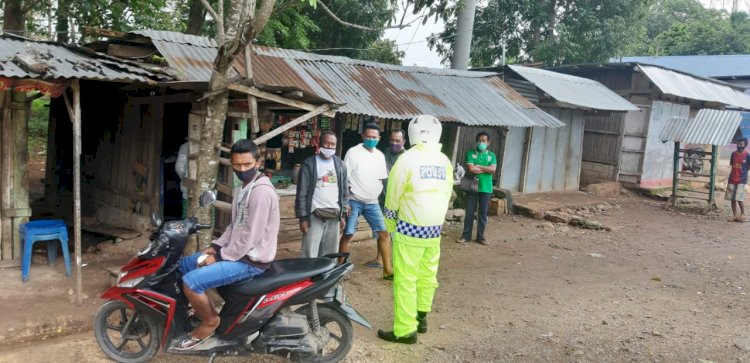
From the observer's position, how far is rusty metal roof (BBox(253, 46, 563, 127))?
8039mm

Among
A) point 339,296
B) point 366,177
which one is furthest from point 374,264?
point 339,296

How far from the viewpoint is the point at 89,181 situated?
370 inches

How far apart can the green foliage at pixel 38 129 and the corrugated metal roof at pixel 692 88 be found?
17133mm

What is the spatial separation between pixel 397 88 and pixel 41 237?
560 centimetres

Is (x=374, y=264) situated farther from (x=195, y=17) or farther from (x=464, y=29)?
(x=464, y=29)

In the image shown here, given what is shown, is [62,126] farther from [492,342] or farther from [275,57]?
[492,342]

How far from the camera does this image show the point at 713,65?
979 inches

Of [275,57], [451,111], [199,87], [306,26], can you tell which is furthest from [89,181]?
[306,26]

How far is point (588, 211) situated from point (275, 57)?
7.85 m

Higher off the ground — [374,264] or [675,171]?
[675,171]

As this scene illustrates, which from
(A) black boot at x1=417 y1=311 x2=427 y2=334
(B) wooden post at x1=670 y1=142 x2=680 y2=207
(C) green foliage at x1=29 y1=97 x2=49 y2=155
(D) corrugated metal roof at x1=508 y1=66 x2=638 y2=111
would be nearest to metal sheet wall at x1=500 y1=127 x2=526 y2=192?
(D) corrugated metal roof at x1=508 y1=66 x2=638 y2=111

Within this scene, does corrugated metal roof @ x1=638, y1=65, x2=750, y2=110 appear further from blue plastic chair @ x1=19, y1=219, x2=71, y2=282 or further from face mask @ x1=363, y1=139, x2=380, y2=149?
blue plastic chair @ x1=19, y1=219, x2=71, y2=282

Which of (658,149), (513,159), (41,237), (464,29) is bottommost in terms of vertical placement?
(41,237)

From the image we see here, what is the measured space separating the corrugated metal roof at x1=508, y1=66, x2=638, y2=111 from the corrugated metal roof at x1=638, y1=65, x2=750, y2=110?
93 centimetres
